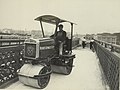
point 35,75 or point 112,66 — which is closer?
point 112,66

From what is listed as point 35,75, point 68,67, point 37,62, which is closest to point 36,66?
point 37,62

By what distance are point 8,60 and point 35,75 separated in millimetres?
1053

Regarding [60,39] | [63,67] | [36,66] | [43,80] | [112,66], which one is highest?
[60,39]

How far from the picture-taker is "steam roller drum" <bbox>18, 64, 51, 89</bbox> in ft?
14.6

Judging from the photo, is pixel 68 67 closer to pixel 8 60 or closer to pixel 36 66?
pixel 36 66

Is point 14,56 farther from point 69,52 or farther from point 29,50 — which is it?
point 69,52

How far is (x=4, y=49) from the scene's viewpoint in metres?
4.81

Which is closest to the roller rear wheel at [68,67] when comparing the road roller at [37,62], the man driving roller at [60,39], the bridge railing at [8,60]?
the man driving roller at [60,39]

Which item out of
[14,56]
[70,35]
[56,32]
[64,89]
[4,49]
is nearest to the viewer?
[64,89]

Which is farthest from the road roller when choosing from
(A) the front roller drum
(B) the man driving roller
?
(A) the front roller drum

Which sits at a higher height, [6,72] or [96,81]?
[6,72]

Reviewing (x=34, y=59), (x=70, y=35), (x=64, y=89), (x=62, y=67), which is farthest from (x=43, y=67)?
(x=70, y=35)

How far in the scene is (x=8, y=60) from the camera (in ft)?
16.4

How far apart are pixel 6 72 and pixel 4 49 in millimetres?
594
